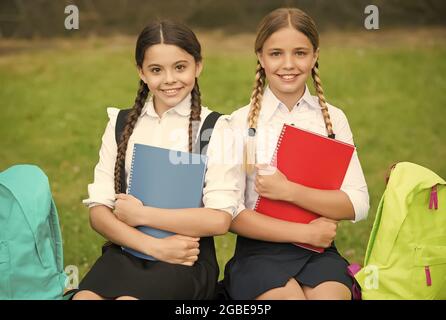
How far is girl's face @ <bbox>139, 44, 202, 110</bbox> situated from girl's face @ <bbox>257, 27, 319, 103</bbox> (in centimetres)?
25

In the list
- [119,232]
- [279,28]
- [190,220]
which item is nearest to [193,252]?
[190,220]

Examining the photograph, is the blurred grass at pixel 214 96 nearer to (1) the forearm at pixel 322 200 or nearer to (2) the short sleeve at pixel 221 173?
(1) the forearm at pixel 322 200

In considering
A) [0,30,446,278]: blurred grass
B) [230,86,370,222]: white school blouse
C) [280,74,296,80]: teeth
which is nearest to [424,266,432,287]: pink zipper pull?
[230,86,370,222]: white school blouse

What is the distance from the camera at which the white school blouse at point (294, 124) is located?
2.65 m

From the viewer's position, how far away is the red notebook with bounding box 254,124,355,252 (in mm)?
2535

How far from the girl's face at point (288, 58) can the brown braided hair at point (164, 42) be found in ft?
0.81

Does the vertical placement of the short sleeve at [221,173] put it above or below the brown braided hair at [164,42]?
below

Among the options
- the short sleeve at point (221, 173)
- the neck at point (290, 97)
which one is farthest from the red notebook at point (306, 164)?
the neck at point (290, 97)

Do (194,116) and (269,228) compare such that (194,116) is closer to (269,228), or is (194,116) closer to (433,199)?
(269,228)

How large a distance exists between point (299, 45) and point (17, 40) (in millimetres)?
4764

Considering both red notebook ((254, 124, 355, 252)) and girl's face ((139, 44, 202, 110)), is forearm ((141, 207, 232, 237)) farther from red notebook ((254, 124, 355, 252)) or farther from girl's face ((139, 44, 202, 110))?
girl's face ((139, 44, 202, 110))

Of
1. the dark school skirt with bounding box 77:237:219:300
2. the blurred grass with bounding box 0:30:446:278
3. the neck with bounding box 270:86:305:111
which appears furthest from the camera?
the blurred grass with bounding box 0:30:446:278

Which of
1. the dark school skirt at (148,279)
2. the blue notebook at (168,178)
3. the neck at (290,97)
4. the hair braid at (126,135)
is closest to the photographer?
the dark school skirt at (148,279)

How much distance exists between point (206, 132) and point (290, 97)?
14.2 inches
